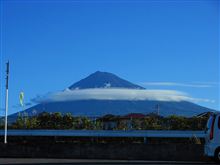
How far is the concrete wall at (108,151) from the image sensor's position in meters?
23.4

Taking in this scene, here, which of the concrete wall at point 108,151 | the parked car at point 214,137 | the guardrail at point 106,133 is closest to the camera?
the parked car at point 214,137

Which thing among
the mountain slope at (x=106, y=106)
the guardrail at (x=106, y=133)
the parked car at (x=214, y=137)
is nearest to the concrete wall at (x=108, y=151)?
the parked car at (x=214, y=137)

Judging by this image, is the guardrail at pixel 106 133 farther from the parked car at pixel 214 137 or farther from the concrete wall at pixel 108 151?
the parked car at pixel 214 137

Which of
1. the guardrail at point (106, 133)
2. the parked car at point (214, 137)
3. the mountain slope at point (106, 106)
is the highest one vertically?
the parked car at point (214, 137)

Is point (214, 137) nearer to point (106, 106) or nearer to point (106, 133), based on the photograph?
point (106, 133)

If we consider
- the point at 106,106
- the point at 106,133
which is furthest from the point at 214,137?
the point at 106,106

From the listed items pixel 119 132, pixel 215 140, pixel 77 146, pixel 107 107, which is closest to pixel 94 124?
pixel 119 132

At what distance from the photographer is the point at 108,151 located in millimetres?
24328

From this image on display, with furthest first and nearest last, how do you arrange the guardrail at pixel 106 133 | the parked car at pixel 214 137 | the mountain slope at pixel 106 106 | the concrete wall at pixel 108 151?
1. the mountain slope at pixel 106 106
2. the guardrail at pixel 106 133
3. the concrete wall at pixel 108 151
4. the parked car at pixel 214 137

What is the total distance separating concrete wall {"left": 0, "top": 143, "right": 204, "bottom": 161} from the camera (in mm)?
23391

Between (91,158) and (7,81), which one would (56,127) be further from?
(91,158)

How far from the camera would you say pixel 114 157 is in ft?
78.9

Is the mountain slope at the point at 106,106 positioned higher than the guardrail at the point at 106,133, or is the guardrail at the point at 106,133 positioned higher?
the guardrail at the point at 106,133

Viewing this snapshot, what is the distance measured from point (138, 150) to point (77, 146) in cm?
274
